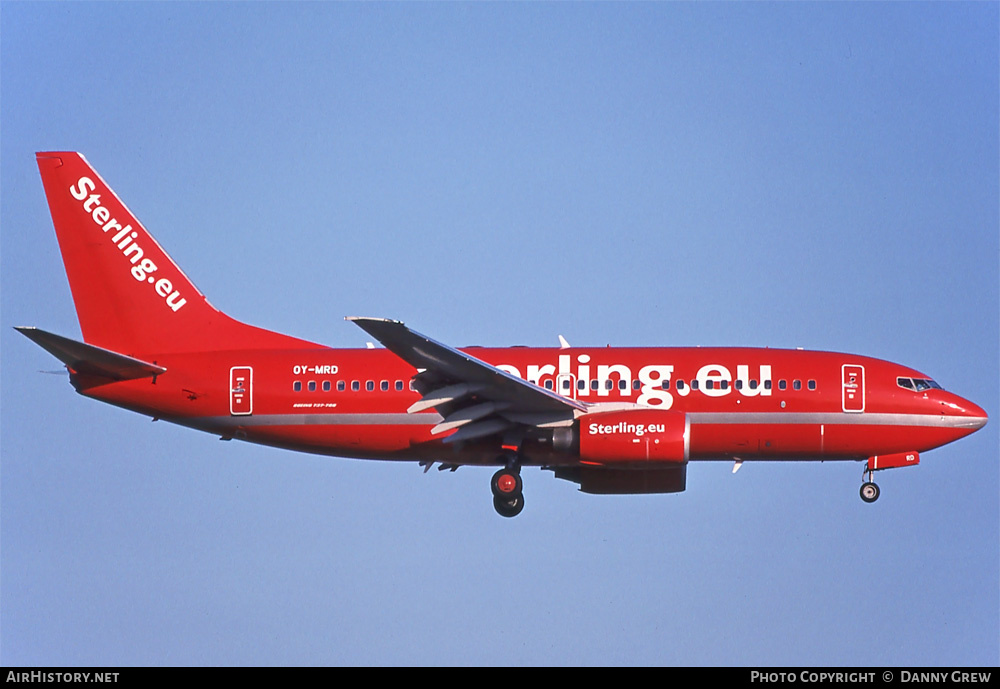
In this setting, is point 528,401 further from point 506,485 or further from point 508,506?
point 508,506

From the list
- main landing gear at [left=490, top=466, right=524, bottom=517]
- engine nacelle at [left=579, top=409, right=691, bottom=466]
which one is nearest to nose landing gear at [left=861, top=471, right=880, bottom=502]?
engine nacelle at [left=579, top=409, right=691, bottom=466]

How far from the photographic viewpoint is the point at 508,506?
4519cm

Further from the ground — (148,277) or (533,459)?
→ (148,277)

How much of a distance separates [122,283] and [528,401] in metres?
13.7

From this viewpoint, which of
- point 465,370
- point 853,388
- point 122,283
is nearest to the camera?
point 465,370

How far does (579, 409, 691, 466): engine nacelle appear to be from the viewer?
1715 inches

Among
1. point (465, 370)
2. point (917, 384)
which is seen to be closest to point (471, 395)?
point (465, 370)

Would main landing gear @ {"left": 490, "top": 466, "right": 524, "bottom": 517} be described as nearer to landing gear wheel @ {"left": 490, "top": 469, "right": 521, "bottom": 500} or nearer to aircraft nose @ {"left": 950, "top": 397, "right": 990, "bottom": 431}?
landing gear wheel @ {"left": 490, "top": 469, "right": 521, "bottom": 500}

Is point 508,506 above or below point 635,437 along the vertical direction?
below

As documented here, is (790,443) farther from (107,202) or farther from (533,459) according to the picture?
(107,202)
